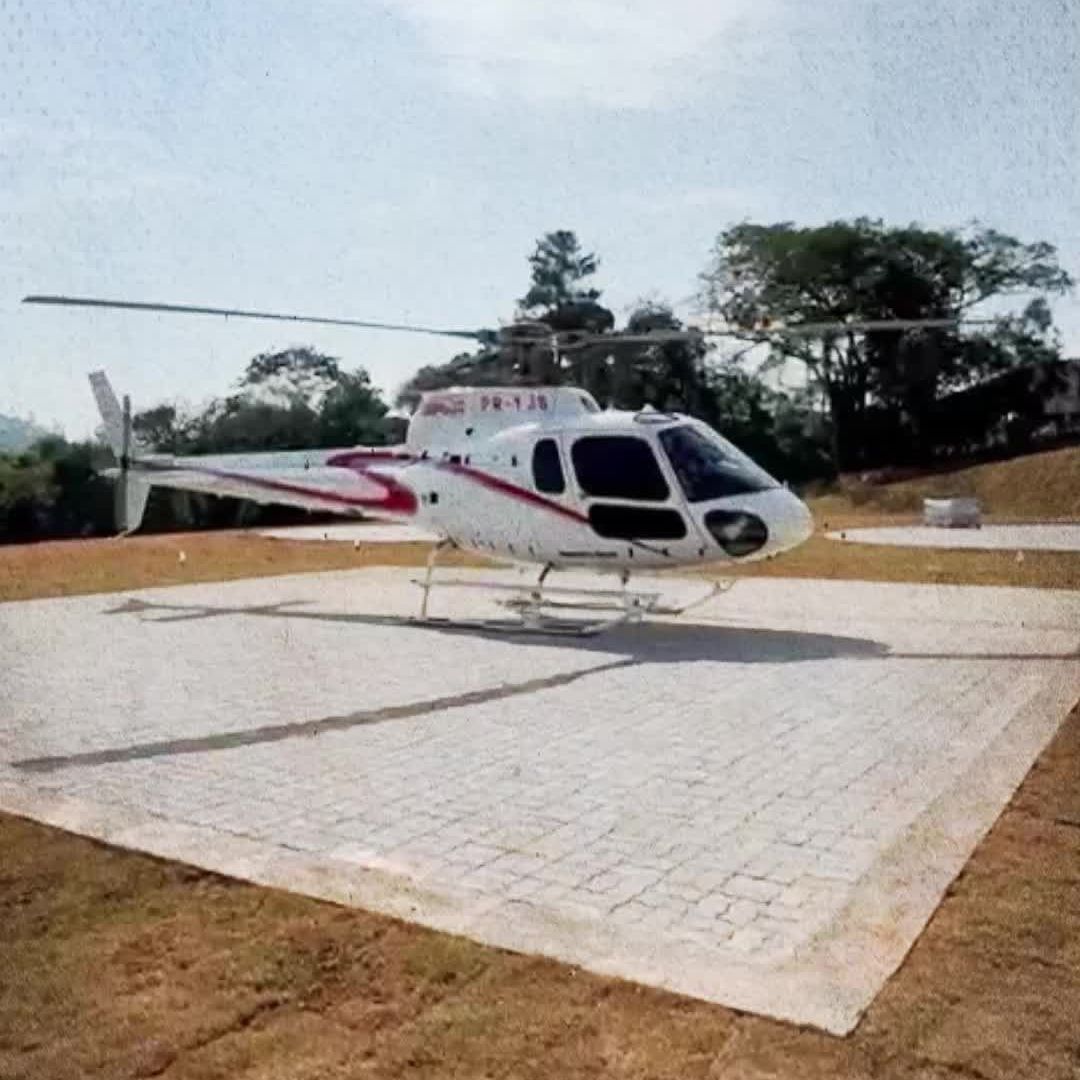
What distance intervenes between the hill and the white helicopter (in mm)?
17993

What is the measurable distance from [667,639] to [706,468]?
4.41 feet

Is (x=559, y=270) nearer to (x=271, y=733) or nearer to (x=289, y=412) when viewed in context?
(x=289, y=412)

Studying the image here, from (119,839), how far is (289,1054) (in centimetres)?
174

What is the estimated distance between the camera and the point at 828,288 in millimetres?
29469

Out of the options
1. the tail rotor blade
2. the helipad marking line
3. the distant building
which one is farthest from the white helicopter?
the distant building

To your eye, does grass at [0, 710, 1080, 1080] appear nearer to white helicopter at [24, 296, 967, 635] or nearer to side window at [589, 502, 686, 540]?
white helicopter at [24, 296, 967, 635]

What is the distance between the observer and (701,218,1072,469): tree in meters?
28.5

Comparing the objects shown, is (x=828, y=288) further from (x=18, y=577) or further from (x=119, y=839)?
(x=119, y=839)

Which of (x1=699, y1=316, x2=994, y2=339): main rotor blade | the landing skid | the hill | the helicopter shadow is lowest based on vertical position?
the helicopter shadow

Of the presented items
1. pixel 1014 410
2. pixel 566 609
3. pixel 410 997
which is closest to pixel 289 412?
pixel 566 609

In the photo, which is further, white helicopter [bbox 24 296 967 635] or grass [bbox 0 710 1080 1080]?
white helicopter [bbox 24 296 967 635]

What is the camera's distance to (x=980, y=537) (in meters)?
17.8

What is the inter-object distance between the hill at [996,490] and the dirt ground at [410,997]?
77.6 feet

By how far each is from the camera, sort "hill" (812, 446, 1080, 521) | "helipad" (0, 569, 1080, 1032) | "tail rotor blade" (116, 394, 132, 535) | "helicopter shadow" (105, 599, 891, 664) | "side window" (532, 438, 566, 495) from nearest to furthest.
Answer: "helipad" (0, 569, 1080, 1032) → "helicopter shadow" (105, 599, 891, 664) → "side window" (532, 438, 566, 495) → "tail rotor blade" (116, 394, 132, 535) → "hill" (812, 446, 1080, 521)
